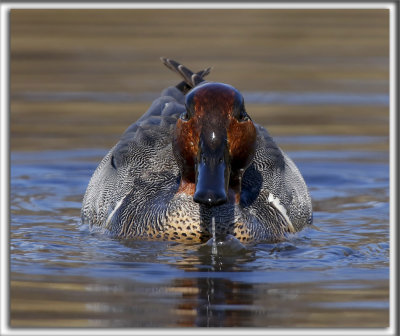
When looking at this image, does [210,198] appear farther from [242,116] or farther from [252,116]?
[252,116]

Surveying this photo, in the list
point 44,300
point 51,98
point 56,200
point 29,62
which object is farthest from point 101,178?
point 29,62

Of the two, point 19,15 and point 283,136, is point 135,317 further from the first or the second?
point 19,15

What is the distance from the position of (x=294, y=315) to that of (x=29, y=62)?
9.50 meters

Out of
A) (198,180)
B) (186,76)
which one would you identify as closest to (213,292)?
(198,180)

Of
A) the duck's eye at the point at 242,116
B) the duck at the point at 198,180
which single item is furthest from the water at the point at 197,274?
the duck's eye at the point at 242,116

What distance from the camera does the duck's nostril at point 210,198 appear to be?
677cm

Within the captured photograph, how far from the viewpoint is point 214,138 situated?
7.08 m

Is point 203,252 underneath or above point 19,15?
underneath

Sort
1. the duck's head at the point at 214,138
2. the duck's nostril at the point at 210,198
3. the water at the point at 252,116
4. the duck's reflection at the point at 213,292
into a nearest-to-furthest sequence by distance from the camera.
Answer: the duck's reflection at the point at 213,292 < the water at the point at 252,116 < the duck's nostril at the point at 210,198 < the duck's head at the point at 214,138

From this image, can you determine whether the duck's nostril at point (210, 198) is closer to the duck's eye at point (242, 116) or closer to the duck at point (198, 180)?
the duck at point (198, 180)

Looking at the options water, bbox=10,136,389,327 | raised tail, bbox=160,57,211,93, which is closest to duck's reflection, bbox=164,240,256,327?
water, bbox=10,136,389,327

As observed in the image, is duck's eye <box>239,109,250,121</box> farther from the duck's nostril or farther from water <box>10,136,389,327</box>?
water <box>10,136,389,327</box>

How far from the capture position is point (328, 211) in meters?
9.07

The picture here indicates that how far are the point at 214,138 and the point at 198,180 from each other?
0.32 m
